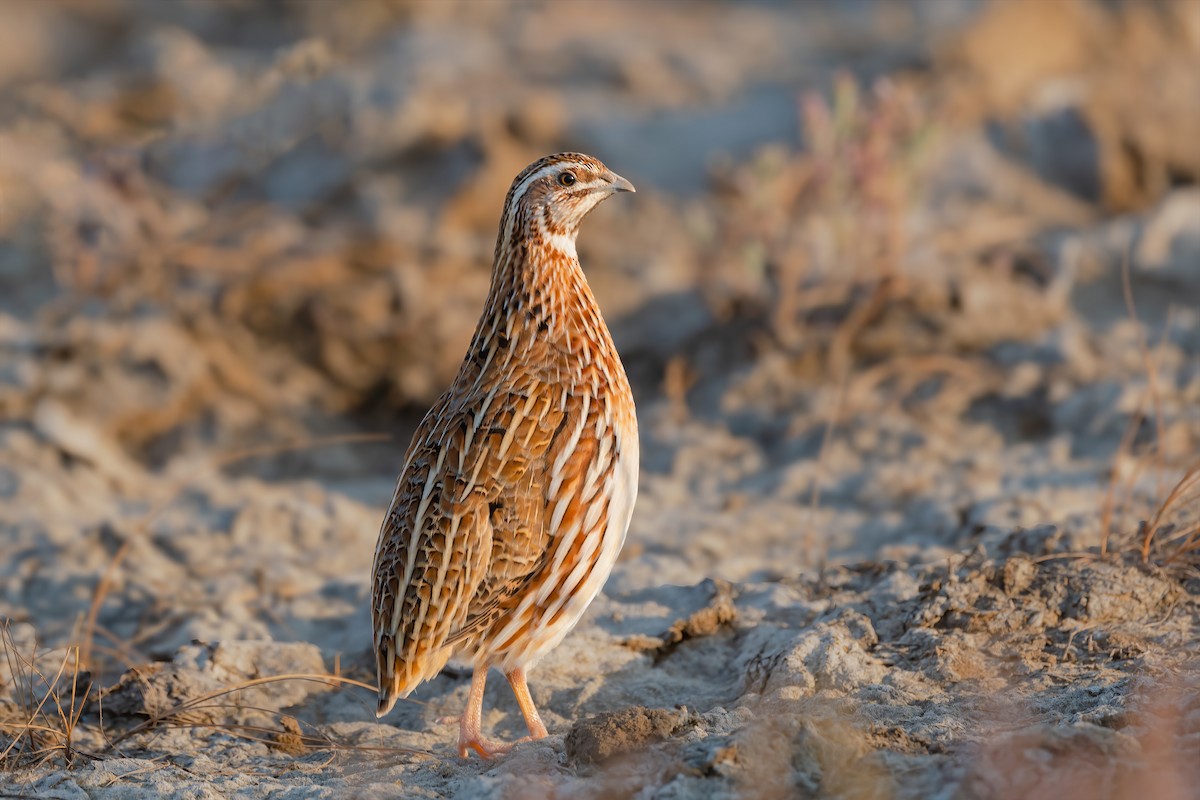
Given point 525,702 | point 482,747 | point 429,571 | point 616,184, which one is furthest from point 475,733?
point 616,184

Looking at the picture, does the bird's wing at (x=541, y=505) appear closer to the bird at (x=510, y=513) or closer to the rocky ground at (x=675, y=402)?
the bird at (x=510, y=513)

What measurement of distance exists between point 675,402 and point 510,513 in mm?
3970

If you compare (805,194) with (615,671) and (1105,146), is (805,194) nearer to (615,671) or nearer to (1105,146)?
(1105,146)

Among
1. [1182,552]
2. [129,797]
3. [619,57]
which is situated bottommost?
[129,797]

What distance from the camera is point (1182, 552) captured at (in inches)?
193

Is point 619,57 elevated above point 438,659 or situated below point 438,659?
above

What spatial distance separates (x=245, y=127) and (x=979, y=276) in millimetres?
5379

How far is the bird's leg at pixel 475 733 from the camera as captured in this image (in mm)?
4398

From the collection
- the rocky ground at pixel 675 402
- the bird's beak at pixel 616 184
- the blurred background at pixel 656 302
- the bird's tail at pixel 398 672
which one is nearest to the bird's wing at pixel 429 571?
the bird's tail at pixel 398 672

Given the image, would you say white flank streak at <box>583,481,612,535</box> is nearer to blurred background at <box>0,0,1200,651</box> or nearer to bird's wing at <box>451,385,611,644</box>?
bird's wing at <box>451,385,611,644</box>

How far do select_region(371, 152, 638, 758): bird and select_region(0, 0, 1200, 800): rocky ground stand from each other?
1.15 feet

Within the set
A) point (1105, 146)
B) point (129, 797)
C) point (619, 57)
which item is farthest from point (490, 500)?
point (619, 57)

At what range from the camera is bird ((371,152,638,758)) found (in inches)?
176

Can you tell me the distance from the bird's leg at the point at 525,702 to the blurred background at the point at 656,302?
51.1 inches
